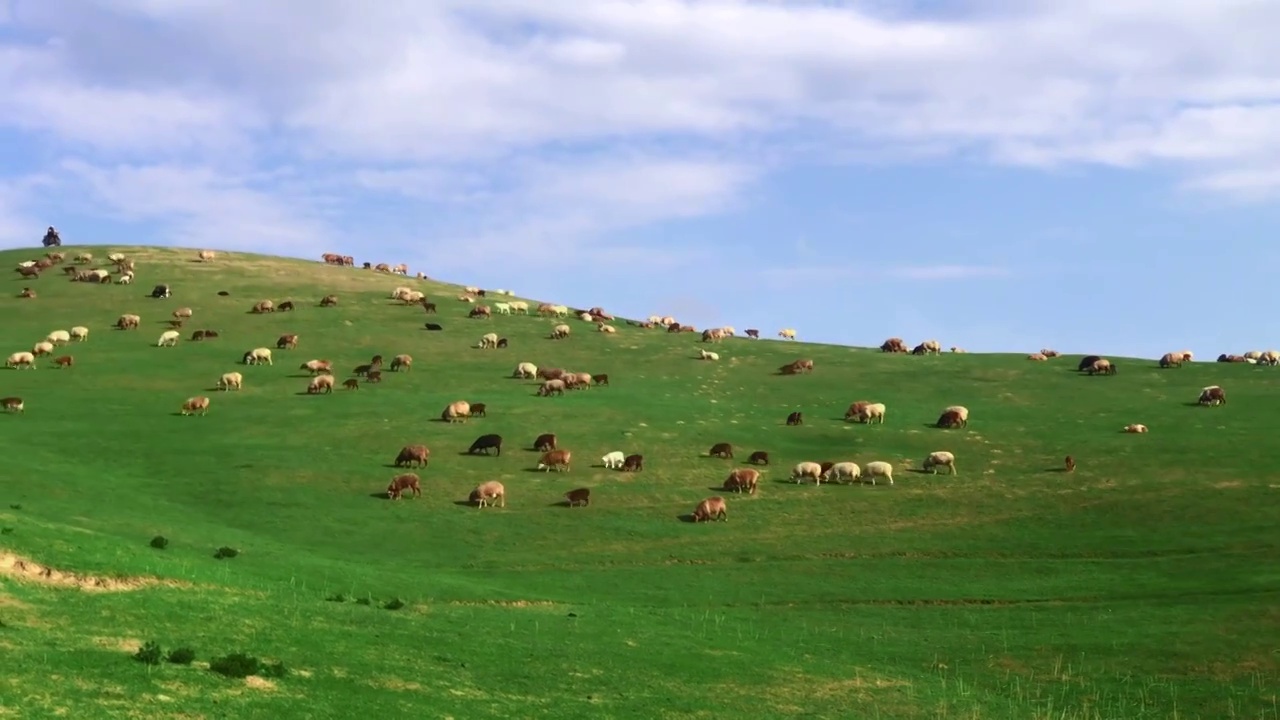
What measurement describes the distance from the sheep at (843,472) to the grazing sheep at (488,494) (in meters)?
17.5

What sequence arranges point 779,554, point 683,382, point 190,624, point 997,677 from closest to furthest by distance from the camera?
point 190,624, point 997,677, point 779,554, point 683,382

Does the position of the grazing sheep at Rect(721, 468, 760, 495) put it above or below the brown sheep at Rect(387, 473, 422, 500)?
above

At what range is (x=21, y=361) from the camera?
7894 cm

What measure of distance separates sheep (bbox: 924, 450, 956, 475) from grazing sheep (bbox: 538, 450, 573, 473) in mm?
19424

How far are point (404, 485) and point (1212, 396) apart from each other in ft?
178

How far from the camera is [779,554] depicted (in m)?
49.8

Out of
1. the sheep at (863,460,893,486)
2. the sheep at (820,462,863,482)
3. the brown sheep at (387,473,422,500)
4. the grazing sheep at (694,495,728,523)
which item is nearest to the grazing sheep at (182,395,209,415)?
the brown sheep at (387,473,422,500)

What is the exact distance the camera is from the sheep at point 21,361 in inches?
3098

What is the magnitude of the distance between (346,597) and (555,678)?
10.8 m

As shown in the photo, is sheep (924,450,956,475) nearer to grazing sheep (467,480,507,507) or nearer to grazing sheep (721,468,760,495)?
grazing sheep (721,468,760,495)

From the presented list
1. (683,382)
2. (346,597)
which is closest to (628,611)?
(346,597)

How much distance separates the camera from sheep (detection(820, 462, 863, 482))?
61594 millimetres

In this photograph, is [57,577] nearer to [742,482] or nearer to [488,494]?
[488,494]

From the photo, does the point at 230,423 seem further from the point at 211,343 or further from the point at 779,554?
the point at 779,554
